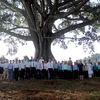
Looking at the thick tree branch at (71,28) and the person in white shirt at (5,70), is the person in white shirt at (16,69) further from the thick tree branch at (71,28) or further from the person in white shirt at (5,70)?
the thick tree branch at (71,28)

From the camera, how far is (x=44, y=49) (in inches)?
764

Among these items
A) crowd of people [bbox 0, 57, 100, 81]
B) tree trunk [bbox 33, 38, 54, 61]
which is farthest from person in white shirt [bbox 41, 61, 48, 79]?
tree trunk [bbox 33, 38, 54, 61]

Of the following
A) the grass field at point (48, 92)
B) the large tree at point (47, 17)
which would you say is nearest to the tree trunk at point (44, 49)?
the large tree at point (47, 17)

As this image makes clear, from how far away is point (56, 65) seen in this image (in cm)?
1561

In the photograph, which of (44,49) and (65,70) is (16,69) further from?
(44,49)

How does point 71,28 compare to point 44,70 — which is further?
point 71,28

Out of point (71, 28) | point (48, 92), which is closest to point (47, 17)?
point (71, 28)

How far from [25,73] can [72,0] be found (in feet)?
22.8

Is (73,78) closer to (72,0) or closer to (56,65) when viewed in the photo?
(56,65)

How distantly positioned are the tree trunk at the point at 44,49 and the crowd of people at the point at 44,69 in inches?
137

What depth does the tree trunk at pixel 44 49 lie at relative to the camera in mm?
19156

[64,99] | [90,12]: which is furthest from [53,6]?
[64,99]

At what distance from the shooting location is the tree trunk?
19156 mm

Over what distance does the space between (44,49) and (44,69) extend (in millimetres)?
4343
